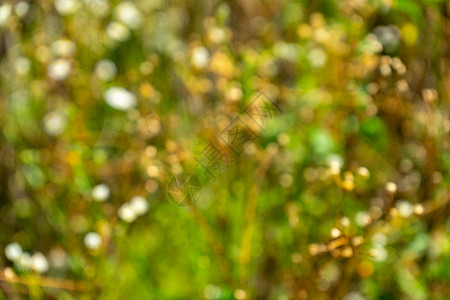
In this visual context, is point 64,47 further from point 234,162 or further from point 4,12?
point 234,162

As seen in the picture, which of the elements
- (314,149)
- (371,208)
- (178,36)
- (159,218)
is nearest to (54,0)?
(178,36)

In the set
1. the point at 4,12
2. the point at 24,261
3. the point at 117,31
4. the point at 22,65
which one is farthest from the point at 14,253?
the point at 117,31

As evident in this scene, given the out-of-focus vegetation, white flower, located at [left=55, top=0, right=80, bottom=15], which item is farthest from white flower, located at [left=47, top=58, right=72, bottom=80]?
white flower, located at [left=55, top=0, right=80, bottom=15]

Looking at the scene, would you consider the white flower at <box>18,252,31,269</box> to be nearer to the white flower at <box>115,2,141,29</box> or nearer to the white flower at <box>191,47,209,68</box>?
the white flower at <box>191,47,209,68</box>

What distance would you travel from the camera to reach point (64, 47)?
5.14 feet

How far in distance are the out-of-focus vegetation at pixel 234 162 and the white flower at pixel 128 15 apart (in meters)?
0.01

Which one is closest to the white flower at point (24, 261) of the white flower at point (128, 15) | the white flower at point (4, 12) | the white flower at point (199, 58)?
the white flower at point (4, 12)

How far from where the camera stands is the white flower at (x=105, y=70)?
5.56ft

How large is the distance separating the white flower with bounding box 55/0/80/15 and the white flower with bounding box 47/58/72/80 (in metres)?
0.12

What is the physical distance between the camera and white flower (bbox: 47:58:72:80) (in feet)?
5.18

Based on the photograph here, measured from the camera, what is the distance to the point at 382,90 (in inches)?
49.1

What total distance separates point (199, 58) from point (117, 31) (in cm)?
38

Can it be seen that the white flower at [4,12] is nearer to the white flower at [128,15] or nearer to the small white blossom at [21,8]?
the small white blossom at [21,8]

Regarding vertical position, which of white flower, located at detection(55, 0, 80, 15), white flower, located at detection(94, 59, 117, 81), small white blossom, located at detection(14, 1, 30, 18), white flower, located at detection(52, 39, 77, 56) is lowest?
white flower, located at detection(94, 59, 117, 81)
